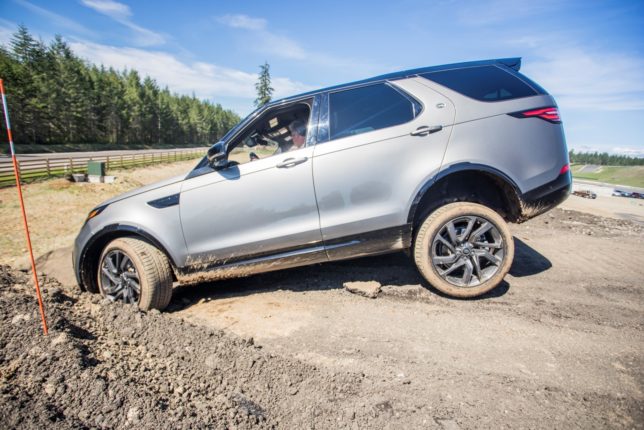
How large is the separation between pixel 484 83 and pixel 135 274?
3964mm

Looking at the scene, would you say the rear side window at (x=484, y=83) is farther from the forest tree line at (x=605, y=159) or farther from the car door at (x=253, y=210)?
the forest tree line at (x=605, y=159)

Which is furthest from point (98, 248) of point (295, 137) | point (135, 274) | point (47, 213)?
point (47, 213)

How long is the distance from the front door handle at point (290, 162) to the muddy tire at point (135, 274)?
1.55 m

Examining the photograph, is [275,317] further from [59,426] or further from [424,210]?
[424,210]

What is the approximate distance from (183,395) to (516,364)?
2.21 m

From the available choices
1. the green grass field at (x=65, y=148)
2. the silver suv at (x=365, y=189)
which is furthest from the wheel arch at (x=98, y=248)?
the green grass field at (x=65, y=148)

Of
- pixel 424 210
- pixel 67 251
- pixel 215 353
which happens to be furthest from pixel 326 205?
pixel 67 251

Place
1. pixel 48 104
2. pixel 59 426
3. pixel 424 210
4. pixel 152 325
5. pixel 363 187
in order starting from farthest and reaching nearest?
pixel 48 104 → pixel 424 210 → pixel 363 187 → pixel 152 325 → pixel 59 426

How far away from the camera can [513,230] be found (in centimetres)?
556

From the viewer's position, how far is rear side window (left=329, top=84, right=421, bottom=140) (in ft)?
9.34

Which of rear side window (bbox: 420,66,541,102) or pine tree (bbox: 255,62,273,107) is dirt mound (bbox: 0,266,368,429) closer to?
rear side window (bbox: 420,66,541,102)

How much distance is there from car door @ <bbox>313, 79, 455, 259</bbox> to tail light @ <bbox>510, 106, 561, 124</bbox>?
640 millimetres

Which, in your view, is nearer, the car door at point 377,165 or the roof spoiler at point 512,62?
the car door at point 377,165

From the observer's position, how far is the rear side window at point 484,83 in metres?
2.84
